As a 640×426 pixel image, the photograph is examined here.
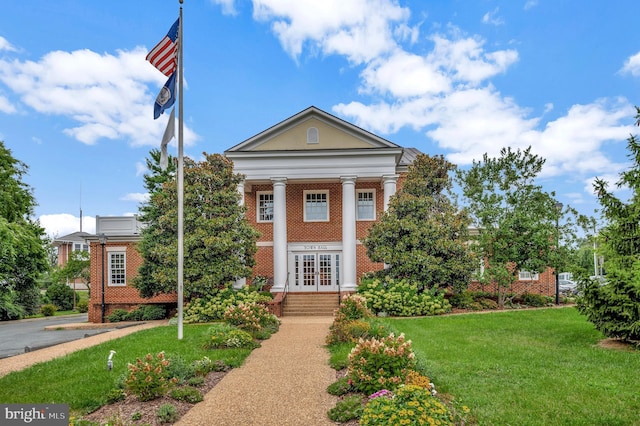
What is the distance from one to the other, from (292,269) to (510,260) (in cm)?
1067

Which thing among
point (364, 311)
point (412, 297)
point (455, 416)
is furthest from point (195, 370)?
point (412, 297)

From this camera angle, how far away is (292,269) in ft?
76.5

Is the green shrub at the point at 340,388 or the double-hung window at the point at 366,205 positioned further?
the double-hung window at the point at 366,205

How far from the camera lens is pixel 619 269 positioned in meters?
9.91

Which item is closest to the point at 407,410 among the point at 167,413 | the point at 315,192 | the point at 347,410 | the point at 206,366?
the point at 347,410

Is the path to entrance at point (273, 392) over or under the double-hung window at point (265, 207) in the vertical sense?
under

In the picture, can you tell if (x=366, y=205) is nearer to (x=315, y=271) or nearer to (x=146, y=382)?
(x=315, y=271)

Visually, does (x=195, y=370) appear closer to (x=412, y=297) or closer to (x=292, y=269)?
(x=412, y=297)

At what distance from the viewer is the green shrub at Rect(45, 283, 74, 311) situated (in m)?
35.1

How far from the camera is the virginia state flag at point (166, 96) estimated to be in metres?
11.9

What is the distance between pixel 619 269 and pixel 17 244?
468 inches

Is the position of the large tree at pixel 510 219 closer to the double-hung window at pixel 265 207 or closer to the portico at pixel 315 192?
the portico at pixel 315 192

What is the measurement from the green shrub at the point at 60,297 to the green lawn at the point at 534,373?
32.0m

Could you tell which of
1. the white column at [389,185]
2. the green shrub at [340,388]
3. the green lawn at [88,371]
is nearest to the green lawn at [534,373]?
the green shrub at [340,388]
